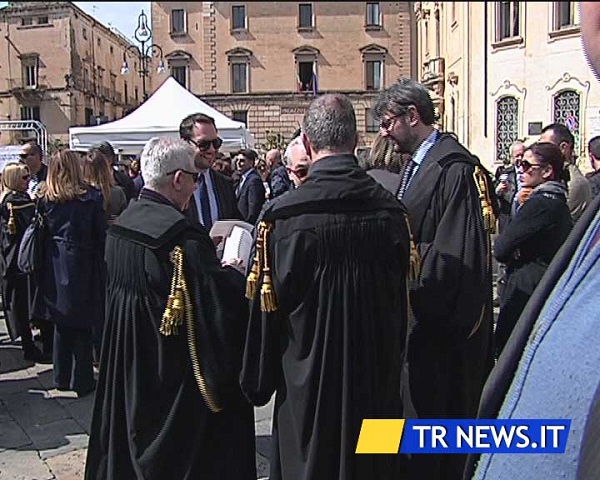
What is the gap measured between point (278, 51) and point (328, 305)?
4848cm

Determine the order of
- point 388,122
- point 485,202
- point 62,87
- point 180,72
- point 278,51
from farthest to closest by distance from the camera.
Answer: point 62,87 < point 278,51 < point 180,72 < point 388,122 < point 485,202

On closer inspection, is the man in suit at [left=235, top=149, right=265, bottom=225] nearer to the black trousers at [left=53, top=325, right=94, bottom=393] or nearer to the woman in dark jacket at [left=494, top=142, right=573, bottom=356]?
the black trousers at [left=53, top=325, right=94, bottom=393]

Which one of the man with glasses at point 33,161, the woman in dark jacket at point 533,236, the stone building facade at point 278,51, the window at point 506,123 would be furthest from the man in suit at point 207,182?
the stone building facade at point 278,51

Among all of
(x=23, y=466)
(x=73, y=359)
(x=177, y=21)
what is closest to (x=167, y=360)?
(x=23, y=466)

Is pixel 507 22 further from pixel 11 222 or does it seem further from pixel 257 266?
pixel 257 266

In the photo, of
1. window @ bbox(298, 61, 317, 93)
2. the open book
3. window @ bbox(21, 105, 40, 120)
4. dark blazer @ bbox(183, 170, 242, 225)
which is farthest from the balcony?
the open book

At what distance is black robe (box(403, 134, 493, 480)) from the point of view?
9.76 feet

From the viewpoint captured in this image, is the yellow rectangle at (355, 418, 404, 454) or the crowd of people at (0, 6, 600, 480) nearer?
the yellow rectangle at (355, 418, 404, 454)

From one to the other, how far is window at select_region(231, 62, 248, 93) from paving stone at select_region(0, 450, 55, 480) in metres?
45.9

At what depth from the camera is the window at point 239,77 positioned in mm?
48625

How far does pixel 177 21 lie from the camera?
158 feet

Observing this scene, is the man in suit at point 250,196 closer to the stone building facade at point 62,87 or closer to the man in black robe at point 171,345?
the man in black robe at point 171,345

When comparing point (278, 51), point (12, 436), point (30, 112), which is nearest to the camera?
point (12, 436)

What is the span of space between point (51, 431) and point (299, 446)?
283 cm
